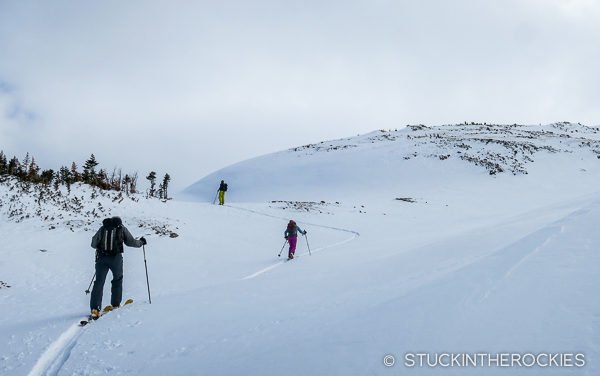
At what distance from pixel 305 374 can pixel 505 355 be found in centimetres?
190

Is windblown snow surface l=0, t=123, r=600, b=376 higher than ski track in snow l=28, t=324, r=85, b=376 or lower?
higher

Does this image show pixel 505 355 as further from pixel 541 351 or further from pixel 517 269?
pixel 517 269

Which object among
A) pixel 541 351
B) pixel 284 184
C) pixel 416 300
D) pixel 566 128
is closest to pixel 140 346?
pixel 416 300

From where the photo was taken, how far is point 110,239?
714 cm

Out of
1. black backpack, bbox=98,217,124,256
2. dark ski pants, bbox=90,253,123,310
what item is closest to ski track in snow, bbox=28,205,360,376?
dark ski pants, bbox=90,253,123,310

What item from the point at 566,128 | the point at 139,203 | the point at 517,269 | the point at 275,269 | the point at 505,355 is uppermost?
the point at 566,128

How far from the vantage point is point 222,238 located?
16.3m

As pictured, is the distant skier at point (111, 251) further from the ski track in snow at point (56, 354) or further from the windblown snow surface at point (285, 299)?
the ski track in snow at point (56, 354)

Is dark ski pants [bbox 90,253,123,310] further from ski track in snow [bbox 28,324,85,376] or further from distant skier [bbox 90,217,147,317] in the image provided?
ski track in snow [bbox 28,324,85,376]

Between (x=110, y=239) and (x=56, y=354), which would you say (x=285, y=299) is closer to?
(x=56, y=354)

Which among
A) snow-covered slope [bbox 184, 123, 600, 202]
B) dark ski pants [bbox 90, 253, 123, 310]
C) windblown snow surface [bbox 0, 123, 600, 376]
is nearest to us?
windblown snow surface [bbox 0, 123, 600, 376]

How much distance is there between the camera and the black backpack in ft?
23.4

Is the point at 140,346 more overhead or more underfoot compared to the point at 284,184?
more underfoot

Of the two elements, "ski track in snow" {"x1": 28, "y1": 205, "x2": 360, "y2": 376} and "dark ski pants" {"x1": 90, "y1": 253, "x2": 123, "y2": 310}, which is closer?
"ski track in snow" {"x1": 28, "y1": 205, "x2": 360, "y2": 376}
